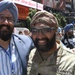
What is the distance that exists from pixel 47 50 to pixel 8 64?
0.52m

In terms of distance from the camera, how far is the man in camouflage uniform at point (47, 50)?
223 centimetres

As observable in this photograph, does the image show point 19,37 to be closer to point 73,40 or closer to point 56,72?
point 56,72

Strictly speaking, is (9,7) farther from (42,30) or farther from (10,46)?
(42,30)

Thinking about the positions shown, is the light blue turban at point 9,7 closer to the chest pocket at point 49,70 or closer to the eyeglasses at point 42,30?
the eyeglasses at point 42,30

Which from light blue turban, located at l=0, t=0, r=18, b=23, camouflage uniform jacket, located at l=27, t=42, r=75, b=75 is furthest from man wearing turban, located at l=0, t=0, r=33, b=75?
camouflage uniform jacket, located at l=27, t=42, r=75, b=75

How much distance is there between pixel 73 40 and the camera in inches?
209

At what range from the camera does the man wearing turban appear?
8.55 feet

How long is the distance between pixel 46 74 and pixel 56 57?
0.17 m

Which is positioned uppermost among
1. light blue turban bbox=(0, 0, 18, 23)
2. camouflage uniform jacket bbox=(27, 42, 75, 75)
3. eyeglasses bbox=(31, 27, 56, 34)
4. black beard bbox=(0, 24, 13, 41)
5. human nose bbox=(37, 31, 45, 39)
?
light blue turban bbox=(0, 0, 18, 23)

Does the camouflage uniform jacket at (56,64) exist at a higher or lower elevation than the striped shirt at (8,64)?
higher

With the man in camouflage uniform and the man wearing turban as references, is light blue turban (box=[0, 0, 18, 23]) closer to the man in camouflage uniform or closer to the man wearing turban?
the man wearing turban

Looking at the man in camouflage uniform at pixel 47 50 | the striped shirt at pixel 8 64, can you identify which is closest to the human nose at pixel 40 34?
the man in camouflage uniform at pixel 47 50

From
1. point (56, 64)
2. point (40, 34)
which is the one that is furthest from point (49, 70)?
point (40, 34)

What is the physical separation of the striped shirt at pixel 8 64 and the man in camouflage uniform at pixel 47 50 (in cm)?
31
